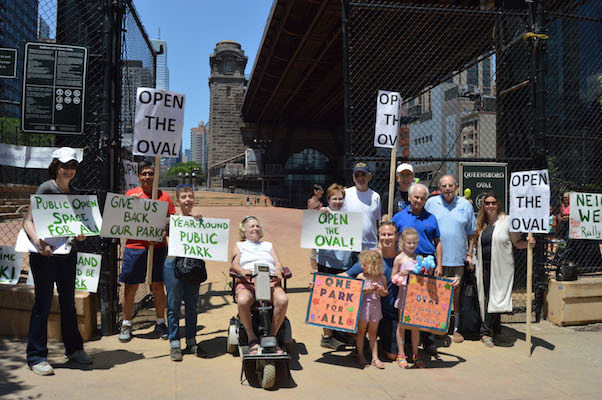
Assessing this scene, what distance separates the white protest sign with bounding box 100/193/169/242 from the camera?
450 centimetres

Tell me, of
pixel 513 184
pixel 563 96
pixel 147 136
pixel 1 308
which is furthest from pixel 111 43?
pixel 563 96

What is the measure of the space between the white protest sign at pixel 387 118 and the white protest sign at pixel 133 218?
2.62m

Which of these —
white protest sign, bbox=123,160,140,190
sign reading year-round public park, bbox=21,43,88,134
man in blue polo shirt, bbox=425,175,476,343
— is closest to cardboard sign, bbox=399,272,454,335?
man in blue polo shirt, bbox=425,175,476,343

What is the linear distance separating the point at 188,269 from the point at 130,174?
2076 mm

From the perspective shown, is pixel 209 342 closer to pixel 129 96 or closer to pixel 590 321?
pixel 129 96

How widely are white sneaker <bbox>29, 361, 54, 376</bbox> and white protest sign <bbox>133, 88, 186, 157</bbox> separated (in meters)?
2.17

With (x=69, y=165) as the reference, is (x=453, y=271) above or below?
below

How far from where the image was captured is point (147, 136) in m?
4.80

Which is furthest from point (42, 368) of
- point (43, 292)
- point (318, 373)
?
point (318, 373)

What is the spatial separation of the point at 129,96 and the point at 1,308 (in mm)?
3730

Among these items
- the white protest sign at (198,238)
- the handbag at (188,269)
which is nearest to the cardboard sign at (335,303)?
the white protest sign at (198,238)

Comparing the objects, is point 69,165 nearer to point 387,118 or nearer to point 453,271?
point 387,118

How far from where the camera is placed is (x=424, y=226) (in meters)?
4.63

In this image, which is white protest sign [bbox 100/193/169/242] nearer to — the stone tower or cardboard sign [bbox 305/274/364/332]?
cardboard sign [bbox 305/274/364/332]
